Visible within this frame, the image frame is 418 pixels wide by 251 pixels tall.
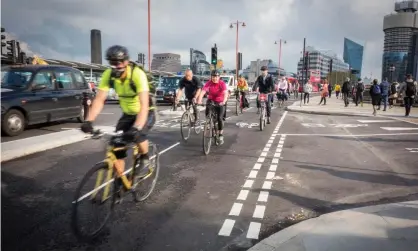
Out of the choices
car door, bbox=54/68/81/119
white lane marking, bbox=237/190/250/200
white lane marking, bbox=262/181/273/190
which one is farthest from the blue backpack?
white lane marking, bbox=237/190/250/200

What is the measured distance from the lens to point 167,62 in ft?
350

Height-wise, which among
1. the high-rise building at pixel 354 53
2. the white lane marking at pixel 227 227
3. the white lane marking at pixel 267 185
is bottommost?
the white lane marking at pixel 227 227

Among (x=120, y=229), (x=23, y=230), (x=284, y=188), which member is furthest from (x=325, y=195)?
(x=23, y=230)

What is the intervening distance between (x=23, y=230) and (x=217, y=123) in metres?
5.79

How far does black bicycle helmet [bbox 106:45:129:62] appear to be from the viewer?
13.5ft

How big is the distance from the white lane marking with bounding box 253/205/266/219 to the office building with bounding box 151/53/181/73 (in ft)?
321

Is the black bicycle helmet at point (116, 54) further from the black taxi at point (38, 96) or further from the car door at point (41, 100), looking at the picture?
the car door at point (41, 100)

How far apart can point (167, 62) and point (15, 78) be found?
9816 centimetres

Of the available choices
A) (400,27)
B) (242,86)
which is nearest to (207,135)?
(242,86)

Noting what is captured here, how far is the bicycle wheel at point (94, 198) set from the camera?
12.3 ft

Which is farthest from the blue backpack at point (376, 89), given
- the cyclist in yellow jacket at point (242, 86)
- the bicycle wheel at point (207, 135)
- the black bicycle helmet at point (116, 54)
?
the black bicycle helmet at point (116, 54)

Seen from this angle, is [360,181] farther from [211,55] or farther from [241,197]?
[211,55]

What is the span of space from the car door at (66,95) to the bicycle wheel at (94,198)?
818 centimetres

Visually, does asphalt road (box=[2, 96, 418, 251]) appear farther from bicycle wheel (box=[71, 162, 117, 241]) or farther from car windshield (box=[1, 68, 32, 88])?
car windshield (box=[1, 68, 32, 88])
